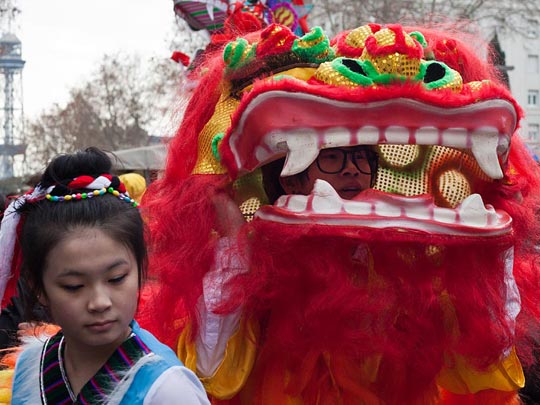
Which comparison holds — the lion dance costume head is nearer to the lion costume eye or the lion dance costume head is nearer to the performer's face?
the lion costume eye

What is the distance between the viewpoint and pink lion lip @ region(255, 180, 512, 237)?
1.76m

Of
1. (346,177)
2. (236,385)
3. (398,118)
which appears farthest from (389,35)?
(236,385)

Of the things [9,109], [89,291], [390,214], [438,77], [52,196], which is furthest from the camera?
[9,109]

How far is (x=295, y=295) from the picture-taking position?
1.89 meters

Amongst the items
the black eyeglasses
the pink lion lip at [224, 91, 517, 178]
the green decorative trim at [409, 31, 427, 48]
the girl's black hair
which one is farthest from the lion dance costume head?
the girl's black hair

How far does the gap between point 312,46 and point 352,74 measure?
27cm

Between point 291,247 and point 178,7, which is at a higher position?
point 178,7

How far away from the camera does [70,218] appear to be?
61.2 inches

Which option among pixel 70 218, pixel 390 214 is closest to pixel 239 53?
pixel 390 214

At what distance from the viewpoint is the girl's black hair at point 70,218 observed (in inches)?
61.2

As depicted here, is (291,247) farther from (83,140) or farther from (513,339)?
(83,140)

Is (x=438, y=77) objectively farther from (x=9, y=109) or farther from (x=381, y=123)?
(x=9, y=109)

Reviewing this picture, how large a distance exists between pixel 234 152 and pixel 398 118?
0.42m

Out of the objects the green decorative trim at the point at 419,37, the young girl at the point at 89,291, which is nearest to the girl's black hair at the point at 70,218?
the young girl at the point at 89,291
